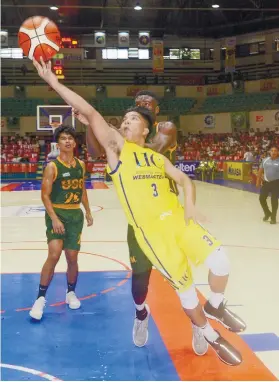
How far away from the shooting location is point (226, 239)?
9.12m

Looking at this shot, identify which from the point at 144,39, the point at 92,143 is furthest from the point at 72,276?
the point at 144,39

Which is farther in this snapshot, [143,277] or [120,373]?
[143,277]

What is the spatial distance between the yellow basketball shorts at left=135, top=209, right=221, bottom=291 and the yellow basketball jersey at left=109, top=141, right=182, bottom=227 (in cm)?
7

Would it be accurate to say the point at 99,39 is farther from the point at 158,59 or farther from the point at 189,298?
the point at 189,298

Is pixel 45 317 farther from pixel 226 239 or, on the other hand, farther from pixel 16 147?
pixel 16 147

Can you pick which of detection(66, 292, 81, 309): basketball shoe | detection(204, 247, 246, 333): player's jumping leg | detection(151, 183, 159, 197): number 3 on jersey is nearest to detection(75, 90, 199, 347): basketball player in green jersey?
detection(151, 183, 159, 197): number 3 on jersey

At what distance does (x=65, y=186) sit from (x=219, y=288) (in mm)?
2144

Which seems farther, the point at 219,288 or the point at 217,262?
the point at 219,288

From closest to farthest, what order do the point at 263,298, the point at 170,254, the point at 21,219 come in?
the point at 170,254
the point at 263,298
the point at 21,219

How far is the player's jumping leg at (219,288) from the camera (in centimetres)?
340

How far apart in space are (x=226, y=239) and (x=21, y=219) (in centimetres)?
518

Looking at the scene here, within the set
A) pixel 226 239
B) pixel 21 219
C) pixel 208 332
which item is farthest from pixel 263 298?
pixel 21 219

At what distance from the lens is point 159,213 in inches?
141

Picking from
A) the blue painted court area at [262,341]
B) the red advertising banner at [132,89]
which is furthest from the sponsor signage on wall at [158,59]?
the blue painted court area at [262,341]
